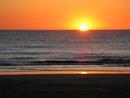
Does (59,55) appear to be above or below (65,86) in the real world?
above

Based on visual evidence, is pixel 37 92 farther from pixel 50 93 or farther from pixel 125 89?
pixel 125 89

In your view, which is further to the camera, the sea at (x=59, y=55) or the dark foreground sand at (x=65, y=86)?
the sea at (x=59, y=55)

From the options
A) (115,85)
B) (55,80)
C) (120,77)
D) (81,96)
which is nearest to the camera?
(81,96)

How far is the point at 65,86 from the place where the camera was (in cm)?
1391

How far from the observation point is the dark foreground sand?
40.7 feet

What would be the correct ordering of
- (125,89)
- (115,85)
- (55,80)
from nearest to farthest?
(125,89), (115,85), (55,80)

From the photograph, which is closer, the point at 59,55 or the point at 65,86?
the point at 65,86

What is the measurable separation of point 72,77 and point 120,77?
5.93 feet

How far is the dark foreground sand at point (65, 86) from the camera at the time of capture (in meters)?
12.4

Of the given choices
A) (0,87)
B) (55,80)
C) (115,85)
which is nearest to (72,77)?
(55,80)

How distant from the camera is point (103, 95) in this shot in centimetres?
1227

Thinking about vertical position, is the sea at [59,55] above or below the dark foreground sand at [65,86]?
above

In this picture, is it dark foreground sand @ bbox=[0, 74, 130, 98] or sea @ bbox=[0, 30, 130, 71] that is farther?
sea @ bbox=[0, 30, 130, 71]

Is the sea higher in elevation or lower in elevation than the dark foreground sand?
higher
